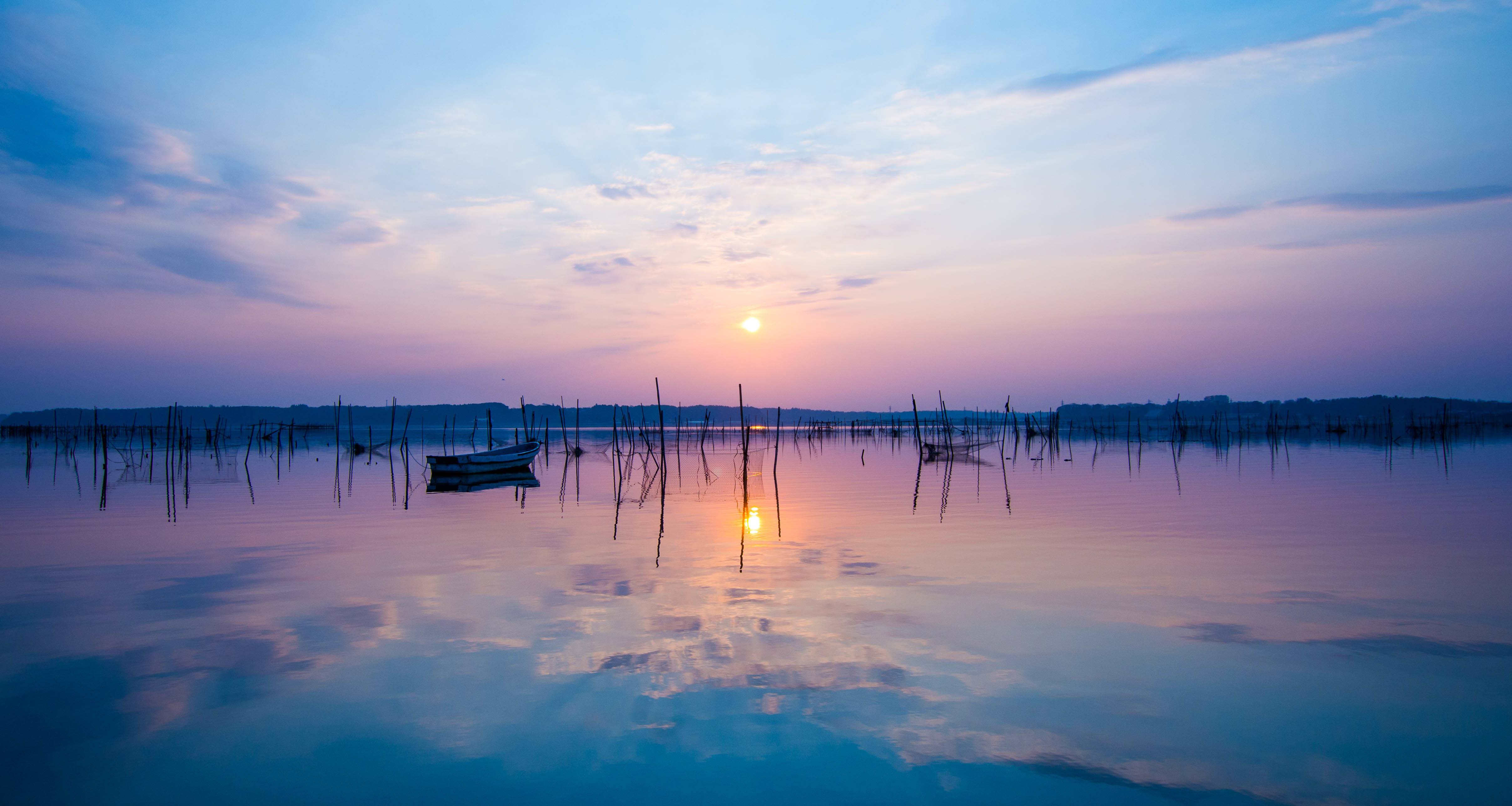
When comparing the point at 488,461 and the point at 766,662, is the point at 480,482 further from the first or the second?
the point at 766,662

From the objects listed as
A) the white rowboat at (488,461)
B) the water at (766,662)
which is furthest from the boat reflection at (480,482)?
the water at (766,662)

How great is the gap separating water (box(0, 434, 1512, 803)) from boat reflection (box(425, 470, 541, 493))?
8.27 m

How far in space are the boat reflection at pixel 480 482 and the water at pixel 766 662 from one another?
8.27 meters

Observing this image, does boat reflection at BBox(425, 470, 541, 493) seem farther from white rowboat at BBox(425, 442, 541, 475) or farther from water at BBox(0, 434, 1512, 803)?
water at BBox(0, 434, 1512, 803)

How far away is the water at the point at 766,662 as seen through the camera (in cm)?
389

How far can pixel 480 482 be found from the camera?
76.9 ft

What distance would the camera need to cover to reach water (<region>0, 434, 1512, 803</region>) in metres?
3.89

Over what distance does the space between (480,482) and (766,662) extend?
19856 millimetres

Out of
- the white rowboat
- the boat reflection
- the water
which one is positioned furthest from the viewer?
the white rowboat

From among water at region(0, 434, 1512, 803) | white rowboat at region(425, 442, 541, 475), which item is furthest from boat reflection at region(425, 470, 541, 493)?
water at region(0, 434, 1512, 803)

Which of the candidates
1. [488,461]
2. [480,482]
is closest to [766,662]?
[480,482]

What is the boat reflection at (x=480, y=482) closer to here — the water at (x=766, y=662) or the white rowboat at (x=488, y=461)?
the white rowboat at (x=488, y=461)

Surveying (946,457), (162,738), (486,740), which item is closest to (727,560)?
(486,740)

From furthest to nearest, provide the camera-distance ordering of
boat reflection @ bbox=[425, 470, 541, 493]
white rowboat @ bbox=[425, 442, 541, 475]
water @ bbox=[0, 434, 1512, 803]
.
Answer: white rowboat @ bbox=[425, 442, 541, 475] < boat reflection @ bbox=[425, 470, 541, 493] < water @ bbox=[0, 434, 1512, 803]
